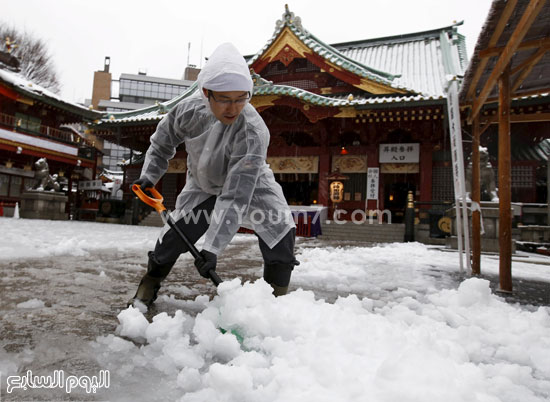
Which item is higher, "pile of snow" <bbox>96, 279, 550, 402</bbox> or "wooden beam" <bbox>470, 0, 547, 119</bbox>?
"wooden beam" <bbox>470, 0, 547, 119</bbox>

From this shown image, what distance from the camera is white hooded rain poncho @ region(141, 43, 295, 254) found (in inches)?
79.6

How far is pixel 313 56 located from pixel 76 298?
13111 millimetres

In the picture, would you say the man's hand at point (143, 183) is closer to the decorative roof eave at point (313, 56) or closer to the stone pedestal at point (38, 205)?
the decorative roof eave at point (313, 56)

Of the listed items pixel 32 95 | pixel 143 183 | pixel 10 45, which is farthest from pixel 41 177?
pixel 143 183

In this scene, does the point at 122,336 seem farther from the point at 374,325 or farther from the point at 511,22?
the point at 511,22

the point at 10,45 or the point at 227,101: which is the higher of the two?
the point at 10,45

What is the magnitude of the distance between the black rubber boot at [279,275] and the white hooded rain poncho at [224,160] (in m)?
0.16

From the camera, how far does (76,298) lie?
253 centimetres

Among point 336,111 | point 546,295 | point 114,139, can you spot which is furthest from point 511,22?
point 114,139

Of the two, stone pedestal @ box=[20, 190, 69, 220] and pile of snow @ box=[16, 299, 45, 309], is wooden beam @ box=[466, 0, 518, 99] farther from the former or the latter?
stone pedestal @ box=[20, 190, 69, 220]

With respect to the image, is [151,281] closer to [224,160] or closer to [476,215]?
[224,160]

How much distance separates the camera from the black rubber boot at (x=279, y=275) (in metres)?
2.40

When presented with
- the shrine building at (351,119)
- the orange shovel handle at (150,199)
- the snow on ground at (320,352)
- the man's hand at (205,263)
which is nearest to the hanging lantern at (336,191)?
the shrine building at (351,119)

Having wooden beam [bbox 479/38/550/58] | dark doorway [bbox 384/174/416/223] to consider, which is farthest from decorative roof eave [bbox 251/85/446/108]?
wooden beam [bbox 479/38/550/58]
